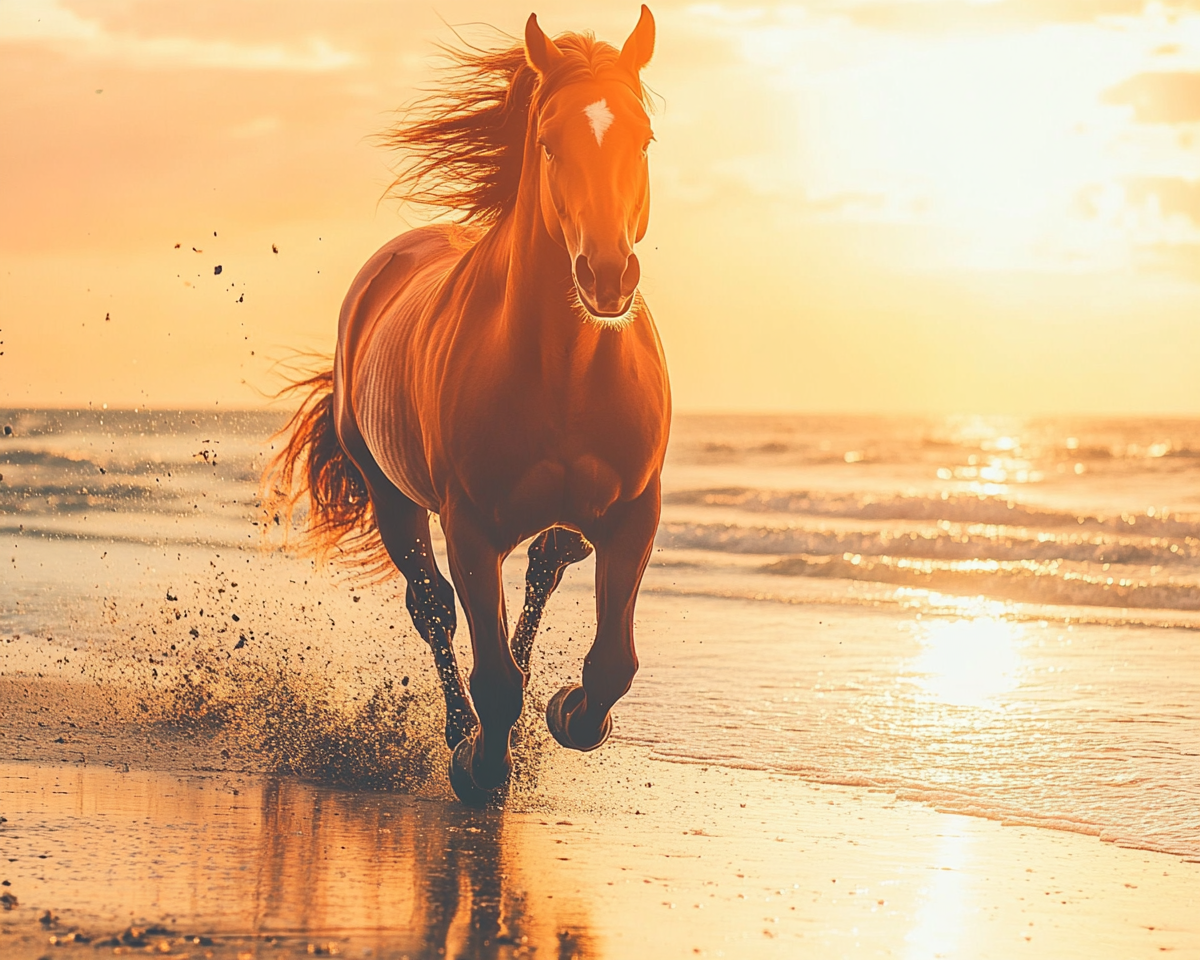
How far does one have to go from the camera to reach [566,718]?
421 cm

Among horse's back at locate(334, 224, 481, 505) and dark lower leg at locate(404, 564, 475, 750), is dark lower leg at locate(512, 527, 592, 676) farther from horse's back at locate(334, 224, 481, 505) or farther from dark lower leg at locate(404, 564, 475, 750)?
horse's back at locate(334, 224, 481, 505)

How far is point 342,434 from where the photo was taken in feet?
19.6

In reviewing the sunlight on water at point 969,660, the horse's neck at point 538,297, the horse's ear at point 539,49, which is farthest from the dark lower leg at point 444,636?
the sunlight on water at point 969,660

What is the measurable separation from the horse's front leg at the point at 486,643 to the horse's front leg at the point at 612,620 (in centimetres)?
19

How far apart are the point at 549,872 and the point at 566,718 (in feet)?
1.92

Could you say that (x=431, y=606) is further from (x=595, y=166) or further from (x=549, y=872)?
(x=595, y=166)

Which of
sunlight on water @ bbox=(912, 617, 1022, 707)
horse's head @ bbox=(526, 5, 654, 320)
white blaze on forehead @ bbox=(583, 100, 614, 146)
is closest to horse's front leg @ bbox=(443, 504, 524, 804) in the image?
horse's head @ bbox=(526, 5, 654, 320)

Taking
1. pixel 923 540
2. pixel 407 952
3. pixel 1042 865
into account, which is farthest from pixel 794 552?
pixel 407 952

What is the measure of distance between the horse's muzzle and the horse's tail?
334 centimetres

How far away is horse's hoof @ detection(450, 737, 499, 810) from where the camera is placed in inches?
172

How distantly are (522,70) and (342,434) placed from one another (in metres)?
2.28

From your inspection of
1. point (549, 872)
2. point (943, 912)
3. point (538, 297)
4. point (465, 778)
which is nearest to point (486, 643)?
point (465, 778)

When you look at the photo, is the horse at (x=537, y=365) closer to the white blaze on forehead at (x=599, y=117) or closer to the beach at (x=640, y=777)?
the white blaze on forehead at (x=599, y=117)

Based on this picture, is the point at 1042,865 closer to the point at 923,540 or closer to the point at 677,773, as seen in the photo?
the point at 677,773
